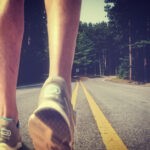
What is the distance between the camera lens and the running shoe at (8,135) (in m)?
1.78

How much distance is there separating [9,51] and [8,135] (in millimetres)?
535

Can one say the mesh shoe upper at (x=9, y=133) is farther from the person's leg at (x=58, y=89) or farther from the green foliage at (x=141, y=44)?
the green foliage at (x=141, y=44)

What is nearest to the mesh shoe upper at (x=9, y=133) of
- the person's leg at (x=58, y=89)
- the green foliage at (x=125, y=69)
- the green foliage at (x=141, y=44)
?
the person's leg at (x=58, y=89)

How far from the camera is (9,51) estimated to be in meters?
1.99

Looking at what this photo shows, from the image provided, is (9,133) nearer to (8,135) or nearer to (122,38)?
(8,135)

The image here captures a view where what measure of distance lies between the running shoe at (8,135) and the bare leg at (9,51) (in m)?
0.06

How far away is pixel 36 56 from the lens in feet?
143

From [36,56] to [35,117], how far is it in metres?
42.5

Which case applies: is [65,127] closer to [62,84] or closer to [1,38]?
[62,84]

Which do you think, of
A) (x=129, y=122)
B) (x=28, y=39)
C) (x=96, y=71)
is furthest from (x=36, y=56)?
(x=96, y=71)

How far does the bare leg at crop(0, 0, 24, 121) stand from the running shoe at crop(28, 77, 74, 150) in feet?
1.47

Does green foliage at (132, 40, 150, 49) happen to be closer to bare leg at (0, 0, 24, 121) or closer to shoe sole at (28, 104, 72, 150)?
bare leg at (0, 0, 24, 121)

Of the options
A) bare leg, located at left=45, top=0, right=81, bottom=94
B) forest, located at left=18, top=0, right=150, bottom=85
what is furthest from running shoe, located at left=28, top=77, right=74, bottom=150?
forest, located at left=18, top=0, right=150, bottom=85

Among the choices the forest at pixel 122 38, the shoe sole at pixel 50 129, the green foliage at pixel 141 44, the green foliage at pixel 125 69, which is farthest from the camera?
the green foliage at pixel 125 69
